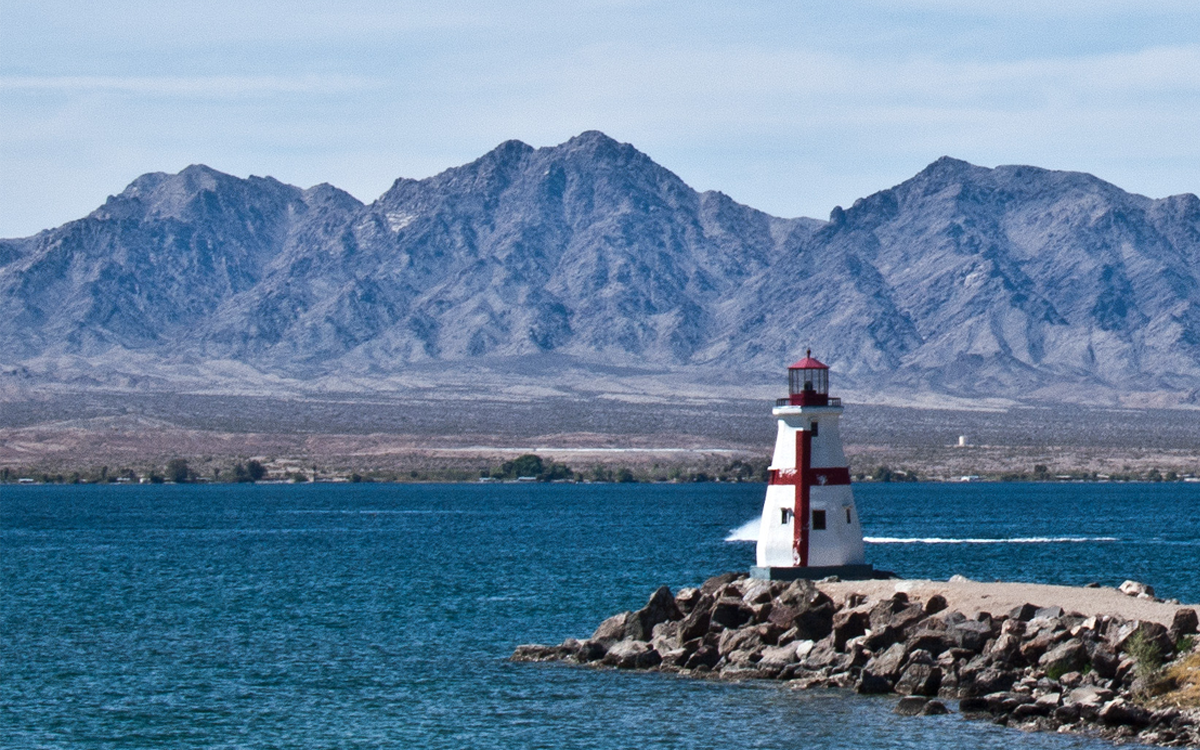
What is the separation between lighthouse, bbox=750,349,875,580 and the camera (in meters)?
44.4

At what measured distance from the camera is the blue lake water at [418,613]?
35875mm

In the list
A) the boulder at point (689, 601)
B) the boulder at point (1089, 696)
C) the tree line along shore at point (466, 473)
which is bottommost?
the tree line along shore at point (466, 473)

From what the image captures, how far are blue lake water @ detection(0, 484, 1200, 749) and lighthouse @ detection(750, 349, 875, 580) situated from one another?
578 centimetres

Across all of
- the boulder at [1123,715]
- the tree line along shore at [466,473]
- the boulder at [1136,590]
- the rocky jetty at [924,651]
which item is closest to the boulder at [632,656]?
the rocky jetty at [924,651]

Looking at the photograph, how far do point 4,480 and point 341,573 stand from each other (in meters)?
114

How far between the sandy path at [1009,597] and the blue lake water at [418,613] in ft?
13.8

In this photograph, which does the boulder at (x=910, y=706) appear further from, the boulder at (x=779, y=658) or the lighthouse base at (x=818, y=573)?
the lighthouse base at (x=818, y=573)

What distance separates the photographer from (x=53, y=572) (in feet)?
235

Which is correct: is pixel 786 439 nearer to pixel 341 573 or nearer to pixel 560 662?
pixel 560 662

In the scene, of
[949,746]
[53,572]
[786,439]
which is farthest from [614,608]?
[53,572]

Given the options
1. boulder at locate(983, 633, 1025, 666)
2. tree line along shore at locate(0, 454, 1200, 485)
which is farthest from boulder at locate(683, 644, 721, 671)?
tree line along shore at locate(0, 454, 1200, 485)

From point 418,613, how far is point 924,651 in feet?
66.5

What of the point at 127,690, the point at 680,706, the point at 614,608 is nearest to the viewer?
the point at 680,706

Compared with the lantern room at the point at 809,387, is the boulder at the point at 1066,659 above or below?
below
